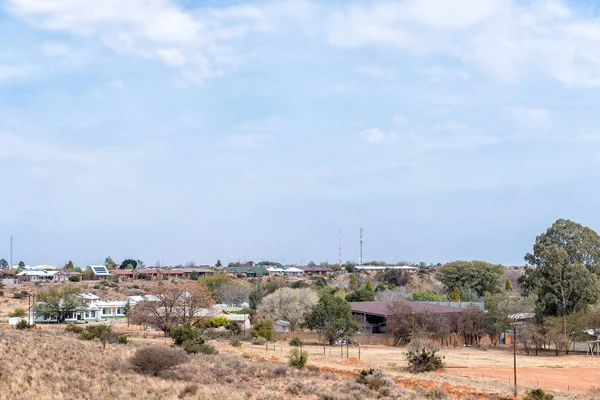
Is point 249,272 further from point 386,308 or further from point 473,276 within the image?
point 386,308

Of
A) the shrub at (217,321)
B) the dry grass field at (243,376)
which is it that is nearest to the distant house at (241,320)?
the shrub at (217,321)

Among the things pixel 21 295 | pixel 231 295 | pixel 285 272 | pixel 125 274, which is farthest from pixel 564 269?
pixel 285 272

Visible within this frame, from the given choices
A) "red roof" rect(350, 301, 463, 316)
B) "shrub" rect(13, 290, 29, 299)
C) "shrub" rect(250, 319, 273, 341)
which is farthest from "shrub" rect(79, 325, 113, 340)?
"shrub" rect(13, 290, 29, 299)

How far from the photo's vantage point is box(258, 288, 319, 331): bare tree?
243ft

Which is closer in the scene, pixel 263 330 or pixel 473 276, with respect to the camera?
pixel 263 330

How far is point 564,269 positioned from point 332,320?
22.4 meters

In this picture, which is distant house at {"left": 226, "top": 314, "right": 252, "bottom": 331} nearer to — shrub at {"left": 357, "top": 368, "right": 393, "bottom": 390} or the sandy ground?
the sandy ground

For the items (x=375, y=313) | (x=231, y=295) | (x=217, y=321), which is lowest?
(x=217, y=321)

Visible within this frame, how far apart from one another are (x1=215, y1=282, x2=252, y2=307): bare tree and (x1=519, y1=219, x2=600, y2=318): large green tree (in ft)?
146

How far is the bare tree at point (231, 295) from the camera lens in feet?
321

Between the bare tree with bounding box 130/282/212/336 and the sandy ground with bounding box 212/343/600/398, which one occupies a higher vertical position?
the bare tree with bounding box 130/282/212/336

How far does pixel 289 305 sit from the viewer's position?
2945 inches

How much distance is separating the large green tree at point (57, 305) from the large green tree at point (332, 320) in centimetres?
2813

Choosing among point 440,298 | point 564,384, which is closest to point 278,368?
point 564,384
